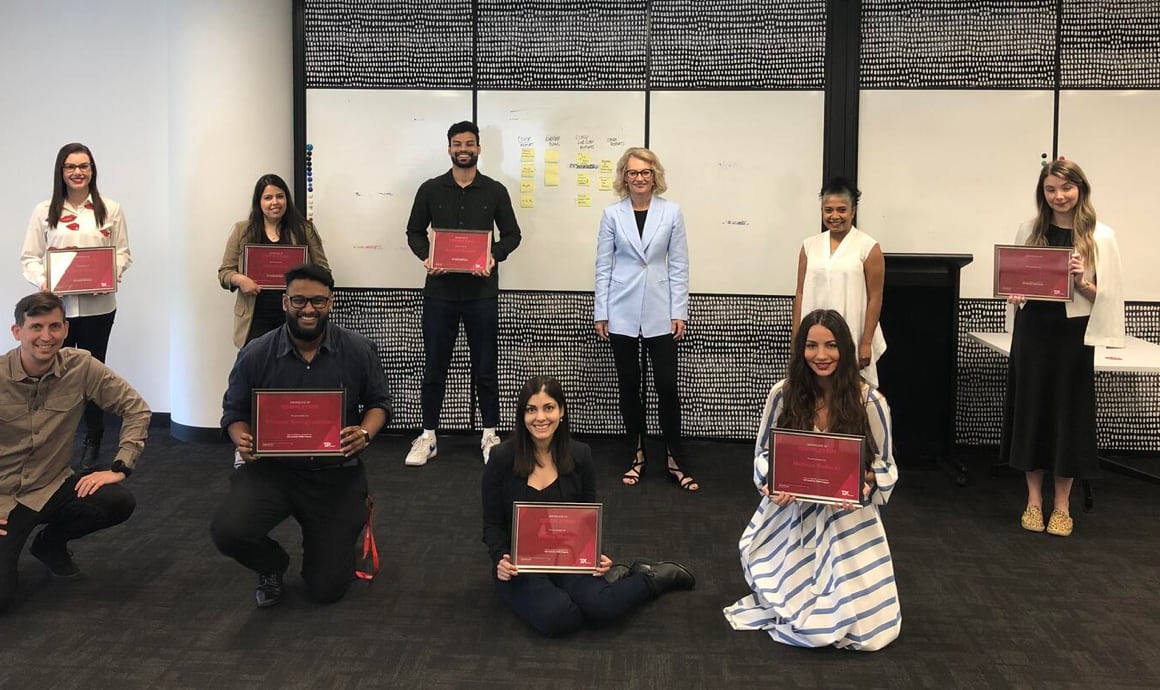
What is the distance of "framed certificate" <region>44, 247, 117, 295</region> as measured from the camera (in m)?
4.48

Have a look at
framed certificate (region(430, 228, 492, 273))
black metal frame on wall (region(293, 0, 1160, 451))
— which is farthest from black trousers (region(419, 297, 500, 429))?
black metal frame on wall (region(293, 0, 1160, 451))

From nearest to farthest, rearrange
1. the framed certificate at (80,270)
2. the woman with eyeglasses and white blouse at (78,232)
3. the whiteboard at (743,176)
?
the framed certificate at (80,270)
the woman with eyeglasses and white blouse at (78,232)
the whiteboard at (743,176)

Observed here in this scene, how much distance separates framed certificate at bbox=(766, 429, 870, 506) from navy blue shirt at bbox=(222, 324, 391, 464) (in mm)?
1364

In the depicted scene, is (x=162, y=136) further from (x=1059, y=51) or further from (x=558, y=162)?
(x=1059, y=51)

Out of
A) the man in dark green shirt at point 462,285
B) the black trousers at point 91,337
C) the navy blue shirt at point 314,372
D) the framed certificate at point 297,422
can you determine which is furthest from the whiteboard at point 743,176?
A: the black trousers at point 91,337

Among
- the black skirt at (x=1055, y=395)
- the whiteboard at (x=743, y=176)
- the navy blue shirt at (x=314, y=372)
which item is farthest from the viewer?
the whiteboard at (x=743, y=176)

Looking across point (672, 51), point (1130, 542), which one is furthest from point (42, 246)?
point (1130, 542)

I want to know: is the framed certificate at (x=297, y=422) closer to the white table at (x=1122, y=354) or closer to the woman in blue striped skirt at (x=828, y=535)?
the woman in blue striped skirt at (x=828, y=535)

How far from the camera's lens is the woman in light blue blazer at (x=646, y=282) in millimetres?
4555

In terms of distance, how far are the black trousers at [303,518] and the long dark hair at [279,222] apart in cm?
177

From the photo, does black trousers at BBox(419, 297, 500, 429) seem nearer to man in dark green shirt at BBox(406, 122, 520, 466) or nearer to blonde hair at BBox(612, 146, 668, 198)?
man in dark green shirt at BBox(406, 122, 520, 466)

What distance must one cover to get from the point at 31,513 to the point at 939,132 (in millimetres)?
4556

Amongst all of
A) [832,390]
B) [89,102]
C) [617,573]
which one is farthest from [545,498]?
[89,102]

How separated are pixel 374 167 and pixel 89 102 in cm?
169
